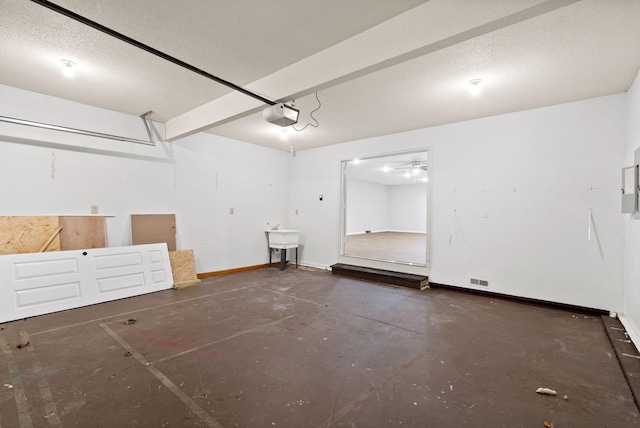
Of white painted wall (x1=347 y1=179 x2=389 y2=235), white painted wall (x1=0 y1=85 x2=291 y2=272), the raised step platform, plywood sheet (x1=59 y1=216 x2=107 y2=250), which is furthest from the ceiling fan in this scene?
plywood sheet (x1=59 y1=216 x2=107 y2=250)

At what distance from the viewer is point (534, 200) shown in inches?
159

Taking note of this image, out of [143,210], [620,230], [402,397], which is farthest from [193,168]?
Answer: [620,230]

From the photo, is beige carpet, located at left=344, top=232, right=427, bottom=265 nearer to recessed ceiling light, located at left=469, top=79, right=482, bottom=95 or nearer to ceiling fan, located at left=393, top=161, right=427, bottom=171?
ceiling fan, located at left=393, top=161, right=427, bottom=171

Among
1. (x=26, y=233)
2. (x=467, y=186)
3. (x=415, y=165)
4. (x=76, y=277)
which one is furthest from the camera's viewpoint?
(x=415, y=165)

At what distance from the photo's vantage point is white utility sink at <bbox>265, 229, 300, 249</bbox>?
6188mm

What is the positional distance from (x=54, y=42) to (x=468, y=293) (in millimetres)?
5823

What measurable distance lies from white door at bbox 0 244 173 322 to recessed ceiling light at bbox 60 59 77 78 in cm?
224

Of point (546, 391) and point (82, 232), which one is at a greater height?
point (82, 232)

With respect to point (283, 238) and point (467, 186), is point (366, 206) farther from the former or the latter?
point (467, 186)

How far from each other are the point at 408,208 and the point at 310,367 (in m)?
13.1

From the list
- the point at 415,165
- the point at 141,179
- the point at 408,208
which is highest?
the point at 415,165

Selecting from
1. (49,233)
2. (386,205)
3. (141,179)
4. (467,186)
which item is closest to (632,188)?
(467,186)

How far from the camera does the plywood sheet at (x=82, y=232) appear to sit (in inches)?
155

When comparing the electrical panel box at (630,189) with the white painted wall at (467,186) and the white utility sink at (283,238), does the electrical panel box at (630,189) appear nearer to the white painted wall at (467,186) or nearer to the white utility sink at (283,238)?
the white painted wall at (467,186)
